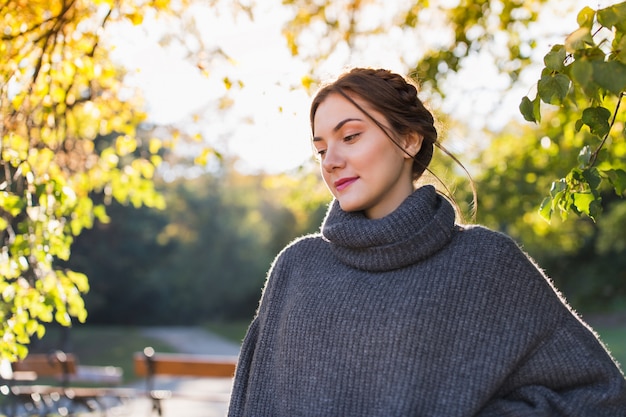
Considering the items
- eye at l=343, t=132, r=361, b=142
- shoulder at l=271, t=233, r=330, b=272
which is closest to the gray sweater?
shoulder at l=271, t=233, r=330, b=272

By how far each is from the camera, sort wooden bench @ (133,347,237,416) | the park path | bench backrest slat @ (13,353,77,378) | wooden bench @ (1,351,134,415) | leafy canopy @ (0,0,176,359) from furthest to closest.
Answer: the park path
bench backrest slat @ (13,353,77,378)
wooden bench @ (133,347,237,416)
wooden bench @ (1,351,134,415)
leafy canopy @ (0,0,176,359)

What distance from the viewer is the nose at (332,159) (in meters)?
2.48

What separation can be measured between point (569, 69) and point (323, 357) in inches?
37.9

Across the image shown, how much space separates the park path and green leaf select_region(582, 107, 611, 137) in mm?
3177

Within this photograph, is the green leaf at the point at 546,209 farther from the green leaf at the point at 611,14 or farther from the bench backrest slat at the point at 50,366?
the bench backrest slat at the point at 50,366

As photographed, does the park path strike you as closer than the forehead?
No

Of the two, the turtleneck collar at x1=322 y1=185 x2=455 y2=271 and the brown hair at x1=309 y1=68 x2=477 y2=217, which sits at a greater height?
the brown hair at x1=309 y1=68 x2=477 y2=217

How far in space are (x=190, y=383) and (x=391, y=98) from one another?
13.9 meters

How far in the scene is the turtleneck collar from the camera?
246 cm

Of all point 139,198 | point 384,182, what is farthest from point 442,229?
point 139,198

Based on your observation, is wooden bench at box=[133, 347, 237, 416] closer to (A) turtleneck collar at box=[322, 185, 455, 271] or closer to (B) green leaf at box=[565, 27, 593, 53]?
(A) turtleneck collar at box=[322, 185, 455, 271]

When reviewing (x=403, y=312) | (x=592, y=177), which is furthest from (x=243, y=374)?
(x=592, y=177)

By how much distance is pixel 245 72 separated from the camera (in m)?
4.43

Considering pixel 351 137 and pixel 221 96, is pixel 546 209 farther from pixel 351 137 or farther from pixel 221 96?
pixel 221 96
